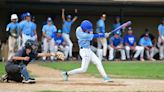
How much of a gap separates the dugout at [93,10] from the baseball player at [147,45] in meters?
1.71

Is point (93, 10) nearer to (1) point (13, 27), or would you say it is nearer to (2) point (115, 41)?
(2) point (115, 41)

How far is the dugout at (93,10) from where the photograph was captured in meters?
23.3

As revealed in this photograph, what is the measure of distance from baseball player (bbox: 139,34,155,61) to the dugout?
1713 mm

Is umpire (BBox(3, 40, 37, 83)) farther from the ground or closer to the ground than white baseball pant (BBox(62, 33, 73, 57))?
closer to the ground

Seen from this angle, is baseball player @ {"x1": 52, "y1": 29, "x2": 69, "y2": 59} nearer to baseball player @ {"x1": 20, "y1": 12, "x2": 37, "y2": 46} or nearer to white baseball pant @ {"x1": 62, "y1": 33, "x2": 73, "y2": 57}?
white baseball pant @ {"x1": 62, "y1": 33, "x2": 73, "y2": 57}

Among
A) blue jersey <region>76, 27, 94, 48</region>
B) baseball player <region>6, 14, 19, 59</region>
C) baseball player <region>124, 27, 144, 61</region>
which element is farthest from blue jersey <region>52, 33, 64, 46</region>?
blue jersey <region>76, 27, 94, 48</region>

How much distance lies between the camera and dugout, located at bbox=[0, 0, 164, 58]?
23297 mm

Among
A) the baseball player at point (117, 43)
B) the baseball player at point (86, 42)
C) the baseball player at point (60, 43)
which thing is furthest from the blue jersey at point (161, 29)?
the baseball player at point (86, 42)

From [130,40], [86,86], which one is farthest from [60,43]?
[86,86]

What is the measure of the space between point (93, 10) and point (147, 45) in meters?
3.12

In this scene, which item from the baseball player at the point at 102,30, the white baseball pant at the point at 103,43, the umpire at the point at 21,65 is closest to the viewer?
the umpire at the point at 21,65

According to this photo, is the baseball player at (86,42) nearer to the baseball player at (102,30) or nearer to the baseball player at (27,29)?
the baseball player at (27,29)

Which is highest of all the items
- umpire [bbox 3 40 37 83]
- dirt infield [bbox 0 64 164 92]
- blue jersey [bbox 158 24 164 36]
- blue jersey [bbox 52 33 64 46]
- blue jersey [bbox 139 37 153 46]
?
blue jersey [bbox 158 24 164 36]

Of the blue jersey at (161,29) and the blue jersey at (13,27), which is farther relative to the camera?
the blue jersey at (161,29)
